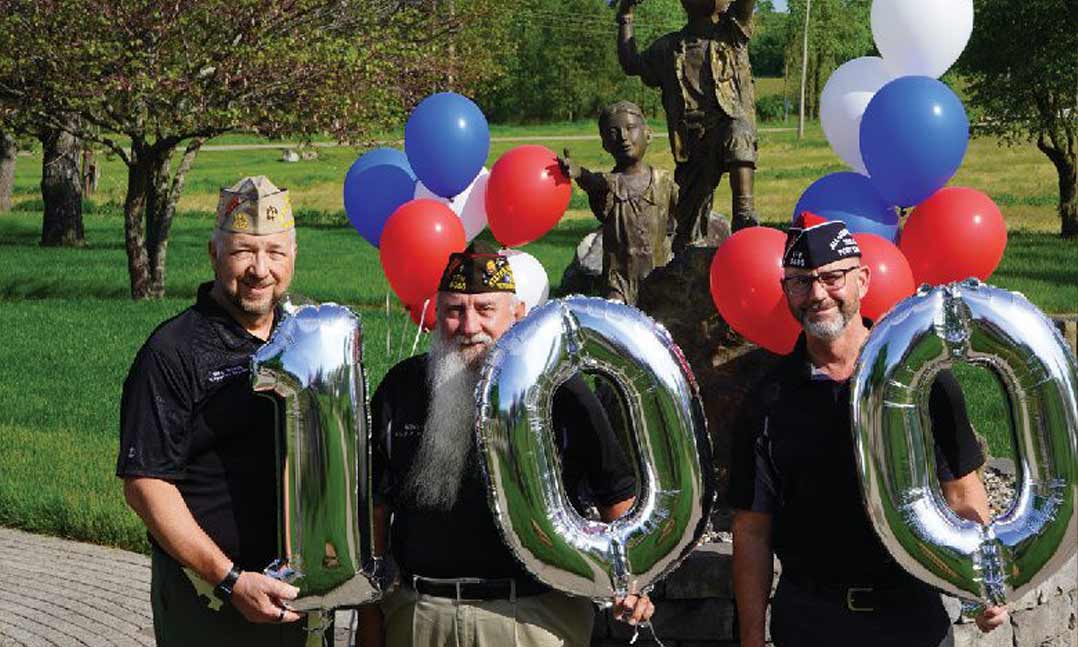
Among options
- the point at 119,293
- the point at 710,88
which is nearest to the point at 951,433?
the point at 710,88

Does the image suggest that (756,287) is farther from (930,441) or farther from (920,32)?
(920,32)

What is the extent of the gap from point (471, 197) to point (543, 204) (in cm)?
96

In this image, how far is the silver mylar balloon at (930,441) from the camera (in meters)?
3.84

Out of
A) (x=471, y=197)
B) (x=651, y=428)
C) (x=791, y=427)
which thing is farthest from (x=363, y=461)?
(x=471, y=197)

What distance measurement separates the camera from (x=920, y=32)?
23.7 feet

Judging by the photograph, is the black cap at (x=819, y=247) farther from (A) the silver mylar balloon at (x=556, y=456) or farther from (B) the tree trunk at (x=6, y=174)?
(B) the tree trunk at (x=6, y=174)

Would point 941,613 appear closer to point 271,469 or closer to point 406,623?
point 406,623

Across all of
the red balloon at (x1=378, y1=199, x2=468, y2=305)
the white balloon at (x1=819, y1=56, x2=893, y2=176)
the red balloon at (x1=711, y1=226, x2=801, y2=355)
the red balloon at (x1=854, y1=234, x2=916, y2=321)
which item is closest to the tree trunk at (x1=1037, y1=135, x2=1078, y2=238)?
the white balloon at (x1=819, y1=56, x2=893, y2=176)

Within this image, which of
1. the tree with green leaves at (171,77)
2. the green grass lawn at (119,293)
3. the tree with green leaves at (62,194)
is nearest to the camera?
the green grass lawn at (119,293)

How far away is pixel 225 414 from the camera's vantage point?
3.96 metres

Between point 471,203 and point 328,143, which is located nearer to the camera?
point 471,203

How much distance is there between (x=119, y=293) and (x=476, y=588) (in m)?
19.5

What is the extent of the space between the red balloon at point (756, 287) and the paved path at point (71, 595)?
239cm

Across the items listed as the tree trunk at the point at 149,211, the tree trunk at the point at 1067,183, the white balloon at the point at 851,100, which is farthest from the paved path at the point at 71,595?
the tree trunk at the point at 1067,183
